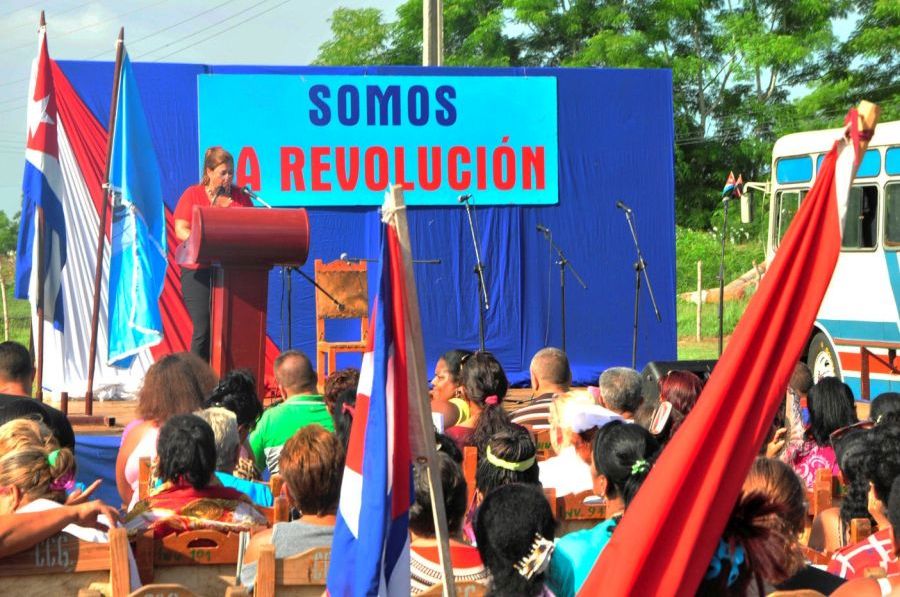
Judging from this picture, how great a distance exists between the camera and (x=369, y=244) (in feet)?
44.3

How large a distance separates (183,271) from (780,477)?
23.0 ft

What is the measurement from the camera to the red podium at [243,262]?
711 cm

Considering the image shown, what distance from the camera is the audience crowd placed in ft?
9.75

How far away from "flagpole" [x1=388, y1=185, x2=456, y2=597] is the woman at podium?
588cm

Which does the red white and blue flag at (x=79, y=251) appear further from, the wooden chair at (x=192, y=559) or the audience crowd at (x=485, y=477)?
the wooden chair at (x=192, y=559)

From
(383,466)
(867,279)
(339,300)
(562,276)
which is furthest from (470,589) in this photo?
(867,279)

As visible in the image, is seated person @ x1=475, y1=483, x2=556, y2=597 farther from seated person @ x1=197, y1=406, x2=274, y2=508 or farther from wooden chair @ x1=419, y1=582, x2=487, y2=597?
seated person @ x1=197, y1=406, x2=274, y2=508

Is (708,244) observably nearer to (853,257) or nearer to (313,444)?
(853,257)

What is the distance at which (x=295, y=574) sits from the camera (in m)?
3.25

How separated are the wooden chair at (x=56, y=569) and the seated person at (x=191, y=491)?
1.30ft

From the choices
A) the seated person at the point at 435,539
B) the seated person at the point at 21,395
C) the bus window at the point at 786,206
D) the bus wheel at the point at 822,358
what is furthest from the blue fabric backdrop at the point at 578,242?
the seated person at the point at 435,539

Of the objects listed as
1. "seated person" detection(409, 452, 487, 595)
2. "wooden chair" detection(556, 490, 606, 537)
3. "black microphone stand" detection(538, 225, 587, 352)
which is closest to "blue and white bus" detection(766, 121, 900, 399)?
"black microphone stand" detection(538, 225, 587, 352)

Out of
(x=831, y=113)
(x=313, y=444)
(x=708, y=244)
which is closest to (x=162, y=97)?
(x=313, y=444)

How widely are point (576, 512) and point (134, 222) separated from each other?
557 centimetres
